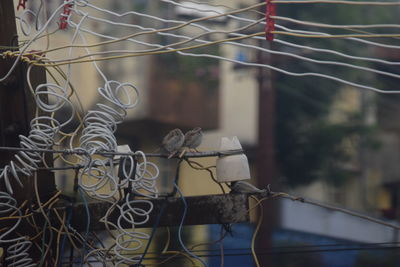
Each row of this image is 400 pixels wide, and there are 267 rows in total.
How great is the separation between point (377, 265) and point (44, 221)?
5.60 m

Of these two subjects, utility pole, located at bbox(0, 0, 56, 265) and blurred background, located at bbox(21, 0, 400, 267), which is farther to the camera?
blurred background, located at bbox(21, 0, 400, 267)

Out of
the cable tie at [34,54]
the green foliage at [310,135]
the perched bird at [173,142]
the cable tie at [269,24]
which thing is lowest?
→ the green foliage at [310,135]

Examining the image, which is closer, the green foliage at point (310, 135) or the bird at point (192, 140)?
the bird at point (192, 140)

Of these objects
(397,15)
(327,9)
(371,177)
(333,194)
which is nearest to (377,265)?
(327,9)

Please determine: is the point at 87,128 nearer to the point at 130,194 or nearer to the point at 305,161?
the point at 130,194

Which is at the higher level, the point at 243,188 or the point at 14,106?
the point at 14,106

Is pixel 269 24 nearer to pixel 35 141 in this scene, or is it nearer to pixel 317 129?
pixel 35 141

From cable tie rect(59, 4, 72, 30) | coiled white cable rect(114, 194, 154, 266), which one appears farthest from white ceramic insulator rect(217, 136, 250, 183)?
cable tie rect(59, 4, 72, 30)

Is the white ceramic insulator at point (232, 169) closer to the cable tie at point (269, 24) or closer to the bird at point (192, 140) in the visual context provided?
the bird at point (192, 140)

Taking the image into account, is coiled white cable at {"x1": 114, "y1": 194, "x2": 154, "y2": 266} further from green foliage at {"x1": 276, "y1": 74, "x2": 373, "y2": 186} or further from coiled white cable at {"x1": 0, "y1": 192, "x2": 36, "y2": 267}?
green foliage at {"x1": 276, "y1": 74, "x2": 373, "y2": 186}

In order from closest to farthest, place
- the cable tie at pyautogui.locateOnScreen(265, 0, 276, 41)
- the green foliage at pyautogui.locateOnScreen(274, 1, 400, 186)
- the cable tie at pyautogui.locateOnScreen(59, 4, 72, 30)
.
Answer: the cable tie at pyautogui.locateOnScreen(265, 0, 276, 41) → the cable tie at pyautogui.locateOnScreen(59, 4, 72, 30) → the green foliage at pyautogui.locateOnScreen(274, 1, 400, 186)

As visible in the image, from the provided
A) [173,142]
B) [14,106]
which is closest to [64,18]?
[14,106]

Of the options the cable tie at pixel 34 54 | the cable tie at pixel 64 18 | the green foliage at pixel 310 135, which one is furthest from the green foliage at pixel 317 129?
the cable tie at pixel 34 54

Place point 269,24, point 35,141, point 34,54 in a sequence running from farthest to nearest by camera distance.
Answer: point 34,54 < point 35,141 < point 269,24
